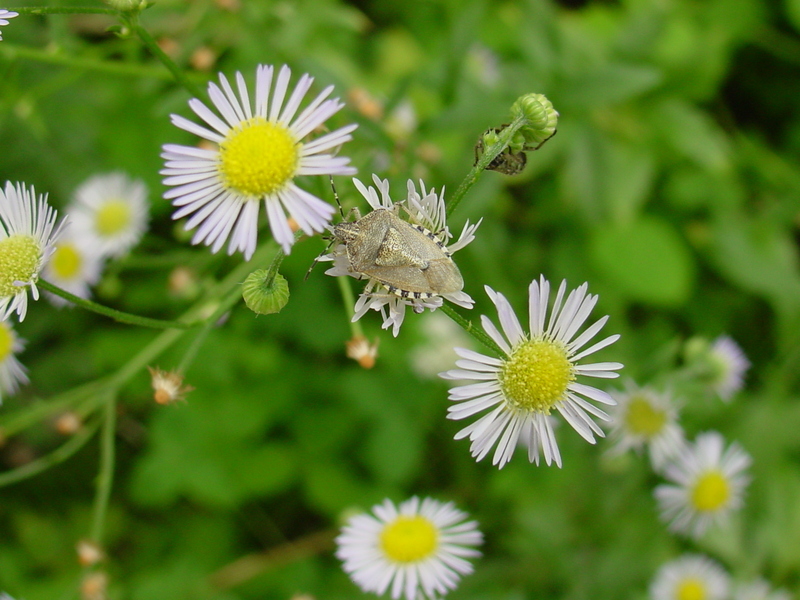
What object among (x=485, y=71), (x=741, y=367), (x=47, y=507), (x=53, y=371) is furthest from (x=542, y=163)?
(x=47, y=507)

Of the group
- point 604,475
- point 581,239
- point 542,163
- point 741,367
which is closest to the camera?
point 741,367

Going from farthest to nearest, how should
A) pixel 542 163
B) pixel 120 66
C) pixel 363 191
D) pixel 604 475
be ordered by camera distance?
pixel 542 163, pixel 604 475, pixel 120 66, pixel 363 191

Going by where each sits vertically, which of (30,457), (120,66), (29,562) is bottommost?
(29,562)

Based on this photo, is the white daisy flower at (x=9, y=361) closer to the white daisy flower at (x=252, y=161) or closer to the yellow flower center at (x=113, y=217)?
the yellow flower center at (x=113, y=217)

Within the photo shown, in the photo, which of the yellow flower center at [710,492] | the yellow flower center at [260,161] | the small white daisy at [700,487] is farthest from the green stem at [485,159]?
the yellow flower center at [710,492]

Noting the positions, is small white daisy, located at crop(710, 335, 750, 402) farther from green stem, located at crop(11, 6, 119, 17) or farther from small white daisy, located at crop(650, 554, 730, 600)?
green stem, located at crop(11, 6, 119, 17)

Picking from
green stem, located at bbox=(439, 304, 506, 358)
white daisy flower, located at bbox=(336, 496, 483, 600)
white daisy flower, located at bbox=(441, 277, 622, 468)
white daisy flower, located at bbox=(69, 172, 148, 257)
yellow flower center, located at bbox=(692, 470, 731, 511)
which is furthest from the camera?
white daisy flower, located at bbox=(69, 172, 148, 257)

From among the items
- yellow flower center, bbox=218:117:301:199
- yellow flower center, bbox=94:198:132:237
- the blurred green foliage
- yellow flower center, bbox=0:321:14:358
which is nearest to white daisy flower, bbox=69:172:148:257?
yellow flower center, bbox=94:198:132:237

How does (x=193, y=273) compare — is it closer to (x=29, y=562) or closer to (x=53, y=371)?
(x=53, y=371)
